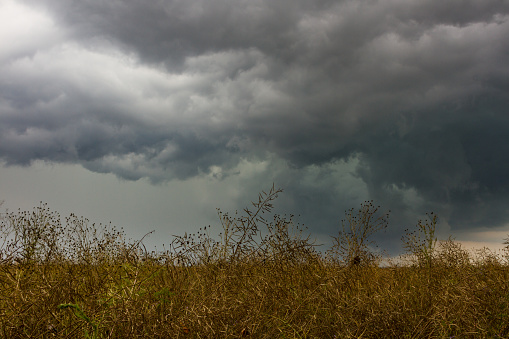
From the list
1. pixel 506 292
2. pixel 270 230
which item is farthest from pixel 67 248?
pixel 506 292

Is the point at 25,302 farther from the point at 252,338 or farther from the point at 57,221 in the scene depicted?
the point at 57,221

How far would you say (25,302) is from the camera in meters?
3.25

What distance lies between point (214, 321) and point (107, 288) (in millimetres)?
1979

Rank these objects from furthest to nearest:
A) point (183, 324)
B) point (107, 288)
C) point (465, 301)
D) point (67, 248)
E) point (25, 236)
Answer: point (25, 236)
point (67, 248)
point (107, 288)
point (465, 301)
point (183, 324)

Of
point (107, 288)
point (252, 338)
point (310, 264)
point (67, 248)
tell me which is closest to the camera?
point (252, 338)

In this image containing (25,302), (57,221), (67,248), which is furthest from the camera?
(57,221)

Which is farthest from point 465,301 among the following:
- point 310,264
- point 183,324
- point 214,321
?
point 183,324

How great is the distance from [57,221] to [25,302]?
22.5ft

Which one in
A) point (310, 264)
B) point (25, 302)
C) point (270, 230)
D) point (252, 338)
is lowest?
point (252, 338)

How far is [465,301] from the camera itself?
A: 144 inches

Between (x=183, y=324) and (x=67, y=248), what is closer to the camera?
(x=183, y=324)

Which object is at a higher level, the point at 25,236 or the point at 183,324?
the point at 25,236

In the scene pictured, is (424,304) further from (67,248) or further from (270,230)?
(67,248)

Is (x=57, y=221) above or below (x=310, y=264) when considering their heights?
above
